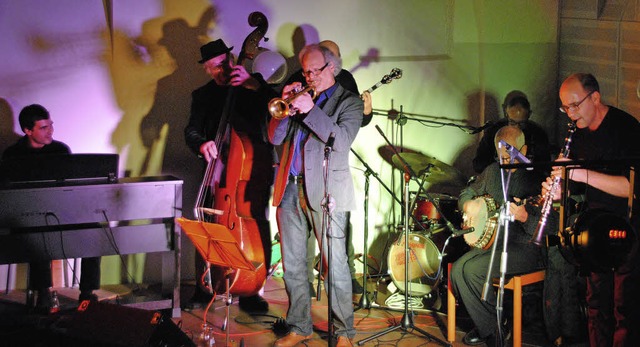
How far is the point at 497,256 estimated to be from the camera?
4.59 m

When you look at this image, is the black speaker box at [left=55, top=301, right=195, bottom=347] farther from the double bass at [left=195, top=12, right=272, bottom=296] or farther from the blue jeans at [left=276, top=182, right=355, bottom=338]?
the blue jeans at [left=276, top=182, right=355, bottom=338]

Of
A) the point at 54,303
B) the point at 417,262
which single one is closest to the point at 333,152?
the point at 417,262

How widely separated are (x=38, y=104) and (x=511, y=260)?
153 inches

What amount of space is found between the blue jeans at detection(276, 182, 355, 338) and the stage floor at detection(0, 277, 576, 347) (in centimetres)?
25

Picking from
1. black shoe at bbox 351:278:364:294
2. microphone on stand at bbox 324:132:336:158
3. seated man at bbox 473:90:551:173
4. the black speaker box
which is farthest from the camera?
seated man at bbox 473:90:551:173

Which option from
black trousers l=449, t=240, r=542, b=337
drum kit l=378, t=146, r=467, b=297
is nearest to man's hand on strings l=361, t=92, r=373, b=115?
drum kit l=378, t=146, r=467, b=297

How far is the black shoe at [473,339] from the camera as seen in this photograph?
4602mm

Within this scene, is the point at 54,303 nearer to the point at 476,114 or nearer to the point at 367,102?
the point at 367,102

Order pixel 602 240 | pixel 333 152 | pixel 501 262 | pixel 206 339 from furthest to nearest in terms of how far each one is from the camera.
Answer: pixel 206 339, pixel 333 152, pixel 501 262, pixel 602 240

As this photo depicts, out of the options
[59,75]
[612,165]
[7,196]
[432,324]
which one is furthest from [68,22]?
[612,165]

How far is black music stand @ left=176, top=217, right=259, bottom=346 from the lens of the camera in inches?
145

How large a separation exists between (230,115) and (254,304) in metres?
1.54

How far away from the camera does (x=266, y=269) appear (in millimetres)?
4652

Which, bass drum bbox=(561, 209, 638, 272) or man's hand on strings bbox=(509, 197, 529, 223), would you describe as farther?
man's hand on strings bbox=(509, 197, 529, 223)
